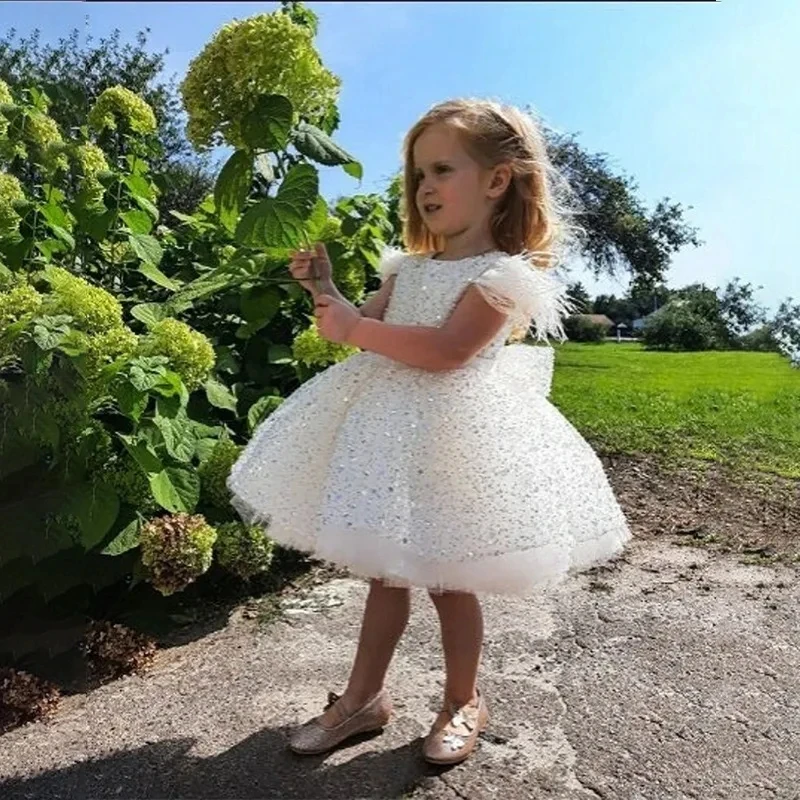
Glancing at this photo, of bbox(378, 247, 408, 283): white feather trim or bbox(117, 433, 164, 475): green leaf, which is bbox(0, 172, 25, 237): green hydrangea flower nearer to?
bbox(117, 433, 164, 475): green leaf

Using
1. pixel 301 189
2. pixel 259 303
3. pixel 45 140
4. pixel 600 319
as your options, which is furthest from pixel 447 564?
pixel 600 319

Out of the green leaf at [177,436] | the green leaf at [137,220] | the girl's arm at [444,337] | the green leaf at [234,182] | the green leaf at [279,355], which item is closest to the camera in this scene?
the girl's arm at [444,337]

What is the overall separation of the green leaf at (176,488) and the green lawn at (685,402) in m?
1.32

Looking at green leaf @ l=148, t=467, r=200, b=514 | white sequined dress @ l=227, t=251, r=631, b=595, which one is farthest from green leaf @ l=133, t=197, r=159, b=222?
white sequined dress @ l=227, t=251, r=631, b=595

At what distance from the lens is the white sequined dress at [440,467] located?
1444 millimetres

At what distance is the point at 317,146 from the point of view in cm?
211

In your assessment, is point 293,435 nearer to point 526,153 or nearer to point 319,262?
point 319,262

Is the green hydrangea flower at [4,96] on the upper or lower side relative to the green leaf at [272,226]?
upper

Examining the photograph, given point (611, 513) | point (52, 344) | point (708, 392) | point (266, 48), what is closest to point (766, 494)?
point (708, 392)

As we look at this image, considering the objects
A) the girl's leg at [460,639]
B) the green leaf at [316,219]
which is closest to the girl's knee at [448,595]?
the girl's leg at [460,639]

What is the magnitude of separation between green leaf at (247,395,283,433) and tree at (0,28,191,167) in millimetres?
717

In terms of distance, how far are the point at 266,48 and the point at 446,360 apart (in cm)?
78

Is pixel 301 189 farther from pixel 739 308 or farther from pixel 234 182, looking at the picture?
pixel 739 308

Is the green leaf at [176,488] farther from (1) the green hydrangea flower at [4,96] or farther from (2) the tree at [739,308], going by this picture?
(2) the tree at [739,308]
